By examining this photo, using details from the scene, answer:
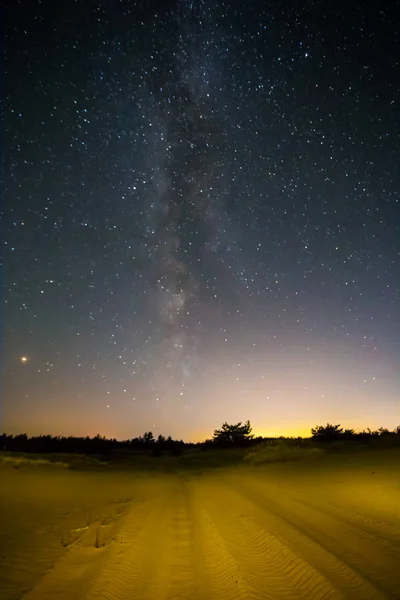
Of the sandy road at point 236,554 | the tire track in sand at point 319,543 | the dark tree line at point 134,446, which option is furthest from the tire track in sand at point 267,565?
the dark tree line at point 134,446

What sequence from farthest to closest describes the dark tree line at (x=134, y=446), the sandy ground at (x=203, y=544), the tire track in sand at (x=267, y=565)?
the dark tree line at (x=134, y=446) < the sandy ground at (x=203, y=544) < the tire track in sand at (x=267, y=565)

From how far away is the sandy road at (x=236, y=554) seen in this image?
543 centimetres

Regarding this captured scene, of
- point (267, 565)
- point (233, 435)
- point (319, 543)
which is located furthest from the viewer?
point (233, 435)

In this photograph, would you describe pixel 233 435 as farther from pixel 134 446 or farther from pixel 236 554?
pixel 236 554

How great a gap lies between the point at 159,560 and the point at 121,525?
2776 mm

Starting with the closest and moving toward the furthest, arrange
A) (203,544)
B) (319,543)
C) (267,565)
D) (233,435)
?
1. (267,565)
2. (319,543)
3. (203,544)
4. (233,435)

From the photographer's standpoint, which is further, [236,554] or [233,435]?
[233,435]

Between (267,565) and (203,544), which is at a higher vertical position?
(203,544)

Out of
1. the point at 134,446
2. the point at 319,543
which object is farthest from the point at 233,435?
the point at 319,543

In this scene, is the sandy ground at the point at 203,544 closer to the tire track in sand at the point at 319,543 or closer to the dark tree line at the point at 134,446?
the tire track in sand at the point at 319,543

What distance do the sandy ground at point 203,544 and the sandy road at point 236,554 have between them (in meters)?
0.02

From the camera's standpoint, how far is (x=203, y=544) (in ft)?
24.3

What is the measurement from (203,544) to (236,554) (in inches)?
33.8

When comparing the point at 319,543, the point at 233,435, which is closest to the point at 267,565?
the point at 319,543
